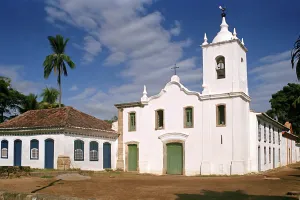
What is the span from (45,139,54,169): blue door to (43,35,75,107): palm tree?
12236 mm

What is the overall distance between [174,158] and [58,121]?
26.2 ft

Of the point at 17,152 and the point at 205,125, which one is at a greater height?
the point at 205,125

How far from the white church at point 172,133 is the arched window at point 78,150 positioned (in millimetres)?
65

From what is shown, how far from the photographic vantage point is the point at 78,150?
2417cm

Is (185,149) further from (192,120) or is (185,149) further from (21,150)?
(21,150)

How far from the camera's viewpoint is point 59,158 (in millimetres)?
22953

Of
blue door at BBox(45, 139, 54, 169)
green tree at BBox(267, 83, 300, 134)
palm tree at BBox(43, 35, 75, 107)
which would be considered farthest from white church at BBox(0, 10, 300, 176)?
green tree at BBox(267, 83, 300, 134)

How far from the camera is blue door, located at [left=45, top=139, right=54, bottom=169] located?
77.3 feet

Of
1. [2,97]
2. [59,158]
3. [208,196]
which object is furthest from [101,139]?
[2,97]

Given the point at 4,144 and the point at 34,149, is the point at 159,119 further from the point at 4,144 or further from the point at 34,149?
the point at 4,144

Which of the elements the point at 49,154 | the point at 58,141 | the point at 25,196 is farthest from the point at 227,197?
the point at 49,154

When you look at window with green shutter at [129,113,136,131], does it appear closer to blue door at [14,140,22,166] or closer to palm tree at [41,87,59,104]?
blue door at [14,140,22,166]

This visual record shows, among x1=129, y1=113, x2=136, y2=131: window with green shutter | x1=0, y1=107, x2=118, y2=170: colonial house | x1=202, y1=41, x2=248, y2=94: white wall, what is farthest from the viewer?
x1=129, y1=113, x2=136, y2=131: window with green shutter

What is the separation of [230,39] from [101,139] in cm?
1104
